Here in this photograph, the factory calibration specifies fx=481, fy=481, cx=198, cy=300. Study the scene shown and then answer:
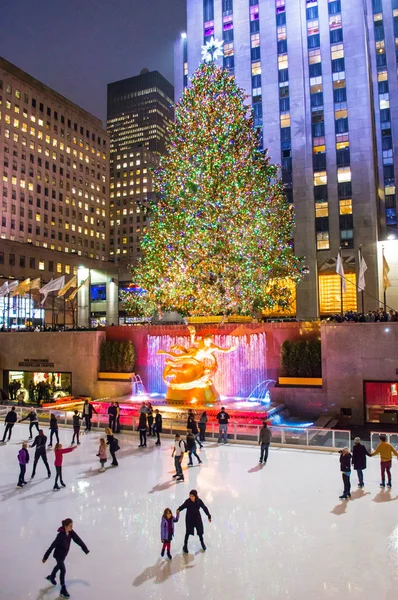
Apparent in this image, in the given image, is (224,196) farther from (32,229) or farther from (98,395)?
(32,229)

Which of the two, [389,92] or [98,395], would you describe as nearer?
[98,395]

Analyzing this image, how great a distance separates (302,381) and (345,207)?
29.7 meters

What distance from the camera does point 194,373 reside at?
23734 mm

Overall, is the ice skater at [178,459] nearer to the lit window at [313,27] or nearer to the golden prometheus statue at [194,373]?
the golden prometheus statue at [194,373]

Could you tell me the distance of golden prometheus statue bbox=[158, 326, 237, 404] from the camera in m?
23.4

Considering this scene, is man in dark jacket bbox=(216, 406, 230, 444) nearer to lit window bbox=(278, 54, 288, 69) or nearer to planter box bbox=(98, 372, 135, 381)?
planter box bbox=(98, 372, 135, 381)

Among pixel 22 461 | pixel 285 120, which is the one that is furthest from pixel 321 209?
A: pixel 22 461

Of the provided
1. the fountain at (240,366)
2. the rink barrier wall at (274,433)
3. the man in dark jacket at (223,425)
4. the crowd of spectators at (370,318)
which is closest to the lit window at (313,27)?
the crowd of spectators at (370,318)

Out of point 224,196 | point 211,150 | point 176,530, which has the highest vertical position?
point 211,150

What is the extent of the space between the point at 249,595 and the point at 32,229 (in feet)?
307

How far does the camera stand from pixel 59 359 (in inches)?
1139

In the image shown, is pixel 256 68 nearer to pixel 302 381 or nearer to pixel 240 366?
pixel 240 366

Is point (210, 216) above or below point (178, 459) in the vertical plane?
above

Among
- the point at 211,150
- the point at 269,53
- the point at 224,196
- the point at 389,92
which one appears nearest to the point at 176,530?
the point at 224,196
